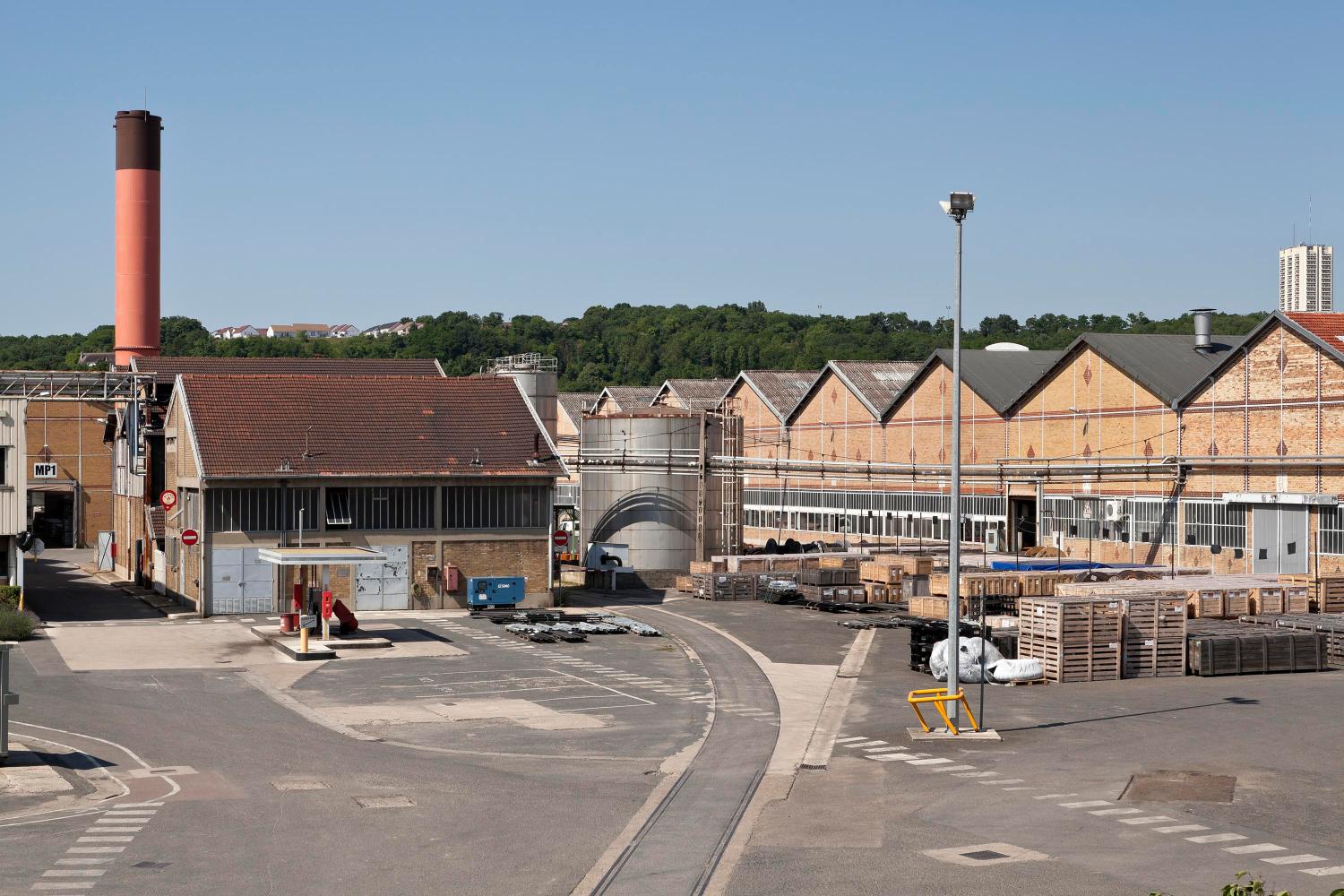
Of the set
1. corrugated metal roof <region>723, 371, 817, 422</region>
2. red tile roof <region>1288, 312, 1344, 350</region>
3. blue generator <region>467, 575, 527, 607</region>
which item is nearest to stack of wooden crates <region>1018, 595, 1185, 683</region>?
blue generator <region>467, 575, 527, 607</region>

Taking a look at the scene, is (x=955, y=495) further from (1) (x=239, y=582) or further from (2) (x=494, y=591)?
(1) (x=239, y=582)

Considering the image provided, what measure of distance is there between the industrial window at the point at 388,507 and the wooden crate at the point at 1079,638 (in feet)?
80.0

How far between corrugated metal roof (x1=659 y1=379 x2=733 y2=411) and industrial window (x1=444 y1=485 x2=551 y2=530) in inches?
2221

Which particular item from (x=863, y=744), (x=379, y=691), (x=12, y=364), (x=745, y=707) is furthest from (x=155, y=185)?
(x=12, y=364)

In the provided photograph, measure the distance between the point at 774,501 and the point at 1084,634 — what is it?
56.2 m

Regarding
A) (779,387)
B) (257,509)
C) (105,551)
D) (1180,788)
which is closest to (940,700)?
(1180,788)

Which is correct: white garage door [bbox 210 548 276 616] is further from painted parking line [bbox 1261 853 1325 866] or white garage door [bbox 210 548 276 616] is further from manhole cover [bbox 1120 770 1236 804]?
painted parking line [bbox 1261 853 1325 866]

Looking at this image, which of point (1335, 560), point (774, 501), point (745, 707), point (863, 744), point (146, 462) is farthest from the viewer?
point (774, 501)

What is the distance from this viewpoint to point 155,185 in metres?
71.7

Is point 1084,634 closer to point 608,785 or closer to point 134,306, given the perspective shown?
point 608,785

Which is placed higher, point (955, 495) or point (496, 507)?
point (955, 495)

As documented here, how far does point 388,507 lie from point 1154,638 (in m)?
27.2

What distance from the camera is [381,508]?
2064 inches

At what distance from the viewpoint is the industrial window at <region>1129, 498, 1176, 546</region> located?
61.2m
